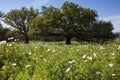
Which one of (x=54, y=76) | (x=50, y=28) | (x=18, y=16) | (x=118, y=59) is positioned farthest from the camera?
(x=18, y=16)

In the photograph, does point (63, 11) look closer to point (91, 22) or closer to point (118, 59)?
point (91, 22)

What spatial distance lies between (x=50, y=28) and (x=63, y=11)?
11.6 feet

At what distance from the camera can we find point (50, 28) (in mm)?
45438

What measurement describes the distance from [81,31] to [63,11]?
397 centimetres

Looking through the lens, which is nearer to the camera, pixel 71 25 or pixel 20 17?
pixel 71 25

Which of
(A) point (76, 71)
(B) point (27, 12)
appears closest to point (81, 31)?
(B) point (27, 12)

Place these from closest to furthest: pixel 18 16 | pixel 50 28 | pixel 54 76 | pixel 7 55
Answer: pixel 54 76 → pixel 7 55 → pixel 50 28 → pixel 18 16

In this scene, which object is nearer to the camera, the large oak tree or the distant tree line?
the distant tree line

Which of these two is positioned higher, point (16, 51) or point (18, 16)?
point (18, 16)

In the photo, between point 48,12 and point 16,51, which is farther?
point 48,12

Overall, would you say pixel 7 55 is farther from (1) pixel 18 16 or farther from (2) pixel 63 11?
(1) pixel 18 16

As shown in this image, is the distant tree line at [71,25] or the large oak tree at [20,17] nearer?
the distant tree line at [71,25]

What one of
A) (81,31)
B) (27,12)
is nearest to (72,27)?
(81,31)

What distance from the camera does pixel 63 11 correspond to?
156 ft
